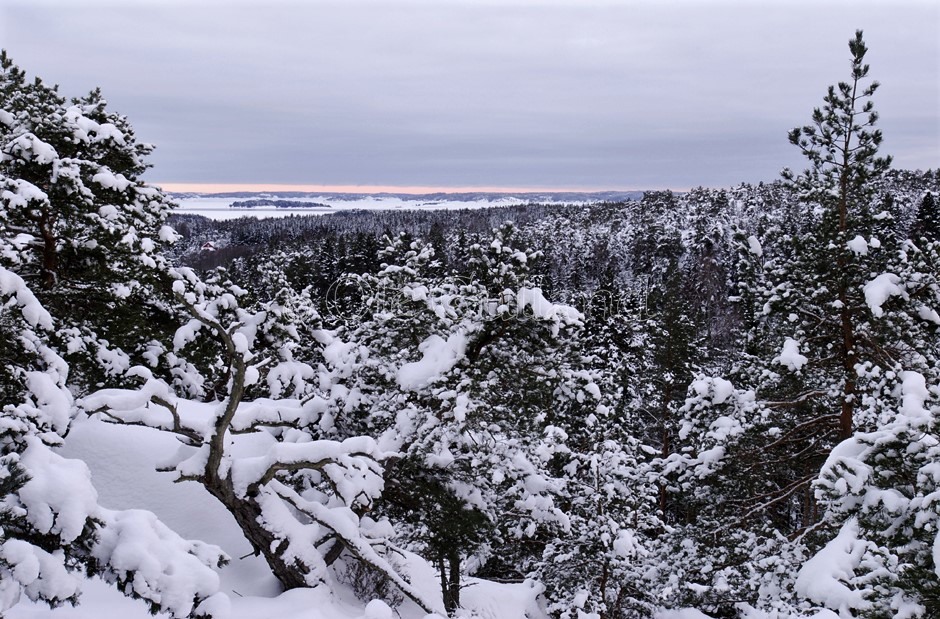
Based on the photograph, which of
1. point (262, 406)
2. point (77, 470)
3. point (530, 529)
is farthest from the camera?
point (530, 529)

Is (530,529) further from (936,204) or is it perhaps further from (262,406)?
(936,204)

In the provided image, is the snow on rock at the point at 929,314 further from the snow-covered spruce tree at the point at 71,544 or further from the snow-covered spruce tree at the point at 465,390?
the snow-covered spruce tree at the point at 71,544

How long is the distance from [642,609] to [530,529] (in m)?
6.70

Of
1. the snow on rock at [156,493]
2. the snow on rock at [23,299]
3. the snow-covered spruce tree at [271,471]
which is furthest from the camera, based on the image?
the snow on rock at [23,299]

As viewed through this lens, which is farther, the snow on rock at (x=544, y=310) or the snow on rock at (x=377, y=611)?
the snow on rock at (x=544, y=310)

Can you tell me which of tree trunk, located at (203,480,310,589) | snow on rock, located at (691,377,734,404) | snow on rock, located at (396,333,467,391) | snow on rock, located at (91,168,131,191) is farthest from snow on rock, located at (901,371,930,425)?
snow on rock, located at (91,168,131,191)

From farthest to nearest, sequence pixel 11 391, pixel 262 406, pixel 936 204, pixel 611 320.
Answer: pixel 936 204
pixel 611 320
pixel 262 406
pixel 11 391

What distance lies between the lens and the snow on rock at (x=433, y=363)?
800 centimetres

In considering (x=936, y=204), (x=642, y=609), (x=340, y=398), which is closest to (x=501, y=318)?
(x=340, y=398)

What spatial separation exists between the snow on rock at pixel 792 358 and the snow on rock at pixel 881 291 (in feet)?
3.90

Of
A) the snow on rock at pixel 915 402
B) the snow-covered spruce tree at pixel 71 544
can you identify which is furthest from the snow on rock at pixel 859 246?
the snow-covered spruce tree at pixel 71 544

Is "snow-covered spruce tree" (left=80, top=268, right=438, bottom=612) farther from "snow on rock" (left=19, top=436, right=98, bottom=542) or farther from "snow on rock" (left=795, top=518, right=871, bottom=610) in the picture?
"snow on rock" (left=795, top=518, right=871, bottom=610)

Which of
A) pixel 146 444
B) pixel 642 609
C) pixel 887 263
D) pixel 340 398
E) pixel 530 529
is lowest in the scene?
pixel 642 609

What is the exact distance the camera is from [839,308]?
905 centimetres
